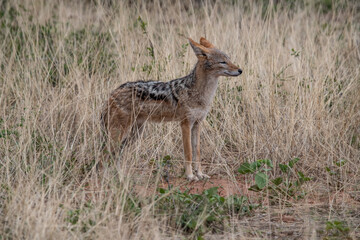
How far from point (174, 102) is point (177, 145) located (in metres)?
0.75

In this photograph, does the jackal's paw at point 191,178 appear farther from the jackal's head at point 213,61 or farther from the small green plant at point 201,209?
the jackal's head at point 213,61

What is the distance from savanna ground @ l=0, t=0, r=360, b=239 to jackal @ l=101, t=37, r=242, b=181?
24 centimetres

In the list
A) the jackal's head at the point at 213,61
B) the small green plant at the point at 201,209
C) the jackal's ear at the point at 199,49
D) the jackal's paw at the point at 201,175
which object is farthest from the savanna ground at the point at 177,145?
the jackal's ear at the point at 199,49

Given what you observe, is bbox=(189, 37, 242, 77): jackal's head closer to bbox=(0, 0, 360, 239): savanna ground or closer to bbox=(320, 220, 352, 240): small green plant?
bbox=(0, 0, 360, 239): savanna ground

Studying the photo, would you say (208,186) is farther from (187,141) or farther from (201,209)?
(201,209)

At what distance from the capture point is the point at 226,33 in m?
8.42

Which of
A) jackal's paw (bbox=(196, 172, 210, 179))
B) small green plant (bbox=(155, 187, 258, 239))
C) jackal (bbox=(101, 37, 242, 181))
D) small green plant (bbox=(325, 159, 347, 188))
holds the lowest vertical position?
jackal's paw (bbox=(196, 172, 210, 179))

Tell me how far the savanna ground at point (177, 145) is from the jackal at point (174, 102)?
24 centimetres

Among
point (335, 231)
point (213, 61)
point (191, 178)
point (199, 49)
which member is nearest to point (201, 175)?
point (191, 178)

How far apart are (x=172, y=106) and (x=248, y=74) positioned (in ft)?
5.37

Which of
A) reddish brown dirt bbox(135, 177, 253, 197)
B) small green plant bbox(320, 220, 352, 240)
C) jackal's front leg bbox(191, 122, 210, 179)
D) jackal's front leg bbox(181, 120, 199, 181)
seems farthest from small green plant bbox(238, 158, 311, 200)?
jackal's front leg bbox(191, 122, 210, 179)

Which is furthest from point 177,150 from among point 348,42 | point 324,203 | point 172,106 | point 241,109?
point 348,42

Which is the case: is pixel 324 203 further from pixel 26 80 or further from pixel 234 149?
pixel 26 80

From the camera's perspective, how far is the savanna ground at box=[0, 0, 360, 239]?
4.29 metres
